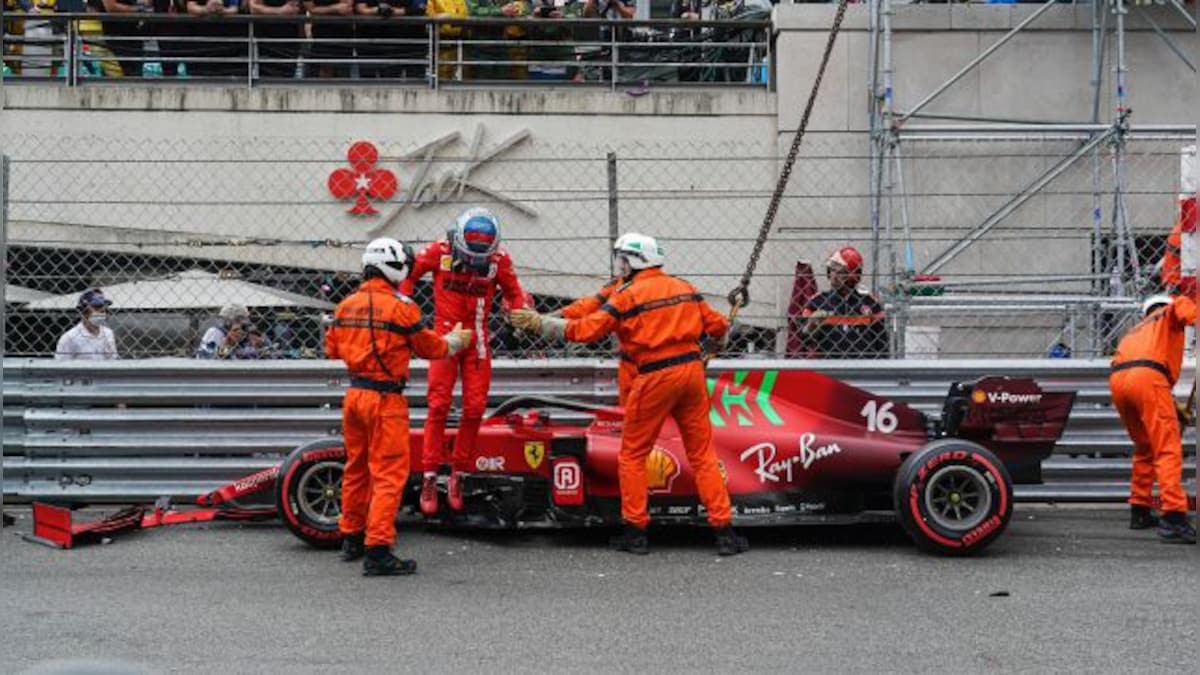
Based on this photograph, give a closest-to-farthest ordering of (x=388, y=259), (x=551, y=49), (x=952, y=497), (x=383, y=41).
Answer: (x=388, y=259) < (x=952, y=497) < (x=383, y=41) < (x=551, y=49)

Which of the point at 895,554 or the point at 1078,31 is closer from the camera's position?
the point at 895,554

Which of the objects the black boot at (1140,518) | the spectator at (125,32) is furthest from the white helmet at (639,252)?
the spectator at (125,32)

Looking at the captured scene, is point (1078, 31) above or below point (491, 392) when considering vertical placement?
above

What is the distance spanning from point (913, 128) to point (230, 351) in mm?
5811

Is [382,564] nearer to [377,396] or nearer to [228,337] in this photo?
[377,396]

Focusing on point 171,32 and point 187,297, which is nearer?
point 187,297

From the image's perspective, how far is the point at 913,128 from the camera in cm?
1215

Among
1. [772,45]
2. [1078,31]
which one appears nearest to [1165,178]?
[1078,31]

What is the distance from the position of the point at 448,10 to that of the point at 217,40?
2196mm

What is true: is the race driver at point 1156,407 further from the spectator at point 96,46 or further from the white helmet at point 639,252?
the spectator at point 96,46

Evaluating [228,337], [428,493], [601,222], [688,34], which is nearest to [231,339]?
[228,337]

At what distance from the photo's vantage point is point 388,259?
786 cm

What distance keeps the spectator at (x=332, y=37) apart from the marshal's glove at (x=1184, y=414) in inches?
320

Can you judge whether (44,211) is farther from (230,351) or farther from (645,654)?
(645,654)
